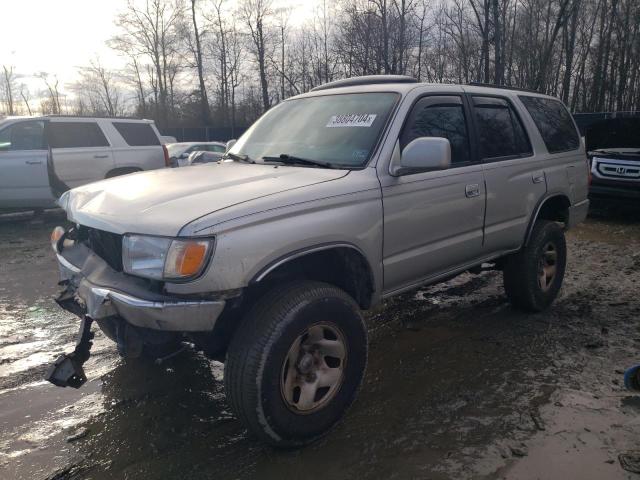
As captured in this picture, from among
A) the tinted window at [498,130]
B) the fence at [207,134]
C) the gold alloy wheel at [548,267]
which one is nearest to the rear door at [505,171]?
the tinted window at [498,130]

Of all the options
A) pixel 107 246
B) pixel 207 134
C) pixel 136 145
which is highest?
pixel 207 134

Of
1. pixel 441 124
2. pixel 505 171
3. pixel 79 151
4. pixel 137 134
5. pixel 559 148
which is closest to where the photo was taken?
pixel 441 124

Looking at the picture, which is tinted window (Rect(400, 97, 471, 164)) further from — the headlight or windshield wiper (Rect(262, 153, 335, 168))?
the headlight

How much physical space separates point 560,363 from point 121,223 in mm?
3113

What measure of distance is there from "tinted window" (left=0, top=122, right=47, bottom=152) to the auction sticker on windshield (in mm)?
7162

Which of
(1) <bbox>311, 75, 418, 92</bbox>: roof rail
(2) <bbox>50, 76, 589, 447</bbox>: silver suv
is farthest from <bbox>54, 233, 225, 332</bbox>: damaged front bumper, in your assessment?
(1) <bbox>311, 75, 418, 92</bbox>: roof rail

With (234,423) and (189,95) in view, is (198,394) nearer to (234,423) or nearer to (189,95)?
(234,423)

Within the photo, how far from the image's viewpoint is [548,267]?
4.60m

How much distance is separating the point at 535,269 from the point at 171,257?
129 inches

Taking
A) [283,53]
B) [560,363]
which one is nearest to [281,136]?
[560,363]

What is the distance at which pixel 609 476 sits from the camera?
→ 240 centimetres

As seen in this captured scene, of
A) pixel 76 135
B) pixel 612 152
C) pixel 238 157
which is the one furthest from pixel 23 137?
pixel 612 152

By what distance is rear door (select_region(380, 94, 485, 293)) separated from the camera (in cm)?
304

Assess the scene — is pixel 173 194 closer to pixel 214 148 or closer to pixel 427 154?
pixel 427 154
